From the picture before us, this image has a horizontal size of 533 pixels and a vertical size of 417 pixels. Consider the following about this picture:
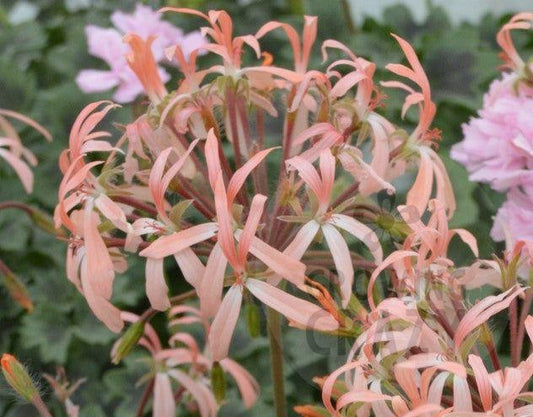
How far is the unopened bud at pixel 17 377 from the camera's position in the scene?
0.58 metres

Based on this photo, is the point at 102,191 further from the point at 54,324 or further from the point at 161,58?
the point at 161,58

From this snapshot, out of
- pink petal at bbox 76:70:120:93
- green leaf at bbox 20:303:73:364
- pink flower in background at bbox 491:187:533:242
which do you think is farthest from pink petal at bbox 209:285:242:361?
pink petal at bbox 76:70:120:93

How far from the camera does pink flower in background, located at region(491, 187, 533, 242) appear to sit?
0.67 metres

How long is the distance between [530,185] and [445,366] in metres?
0.26

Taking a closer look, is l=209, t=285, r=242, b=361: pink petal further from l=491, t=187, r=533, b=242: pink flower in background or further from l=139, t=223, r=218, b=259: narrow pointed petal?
l=491, t=187, r=533, b=242: pink flower in background

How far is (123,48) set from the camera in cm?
102

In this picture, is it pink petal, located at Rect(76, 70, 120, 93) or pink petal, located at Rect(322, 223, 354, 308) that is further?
pink petal, located at Rect(76, 70, 120, 93)

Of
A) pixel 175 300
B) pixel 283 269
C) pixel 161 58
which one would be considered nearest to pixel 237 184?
pixel 283 269

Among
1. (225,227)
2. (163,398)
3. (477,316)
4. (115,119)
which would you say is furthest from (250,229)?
(115,119)

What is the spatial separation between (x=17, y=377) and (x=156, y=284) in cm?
11

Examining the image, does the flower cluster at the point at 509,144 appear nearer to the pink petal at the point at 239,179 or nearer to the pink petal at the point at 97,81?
the pink petal at the point at 239,179

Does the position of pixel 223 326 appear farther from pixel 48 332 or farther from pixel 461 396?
pixel 48 332

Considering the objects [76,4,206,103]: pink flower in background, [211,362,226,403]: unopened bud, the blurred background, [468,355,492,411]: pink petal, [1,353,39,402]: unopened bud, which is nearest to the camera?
[468,355,492,411]: pink petal

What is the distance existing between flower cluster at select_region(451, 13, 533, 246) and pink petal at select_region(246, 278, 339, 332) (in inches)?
7.9
